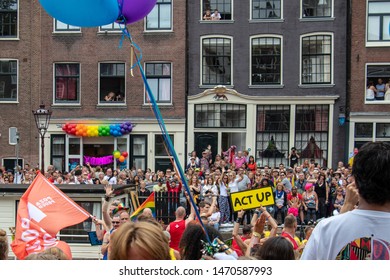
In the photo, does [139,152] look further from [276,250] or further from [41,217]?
[276,250]

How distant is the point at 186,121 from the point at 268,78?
162 inches

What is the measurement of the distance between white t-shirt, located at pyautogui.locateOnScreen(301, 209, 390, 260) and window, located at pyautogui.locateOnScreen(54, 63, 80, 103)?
22205mm

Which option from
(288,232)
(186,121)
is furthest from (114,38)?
(288,232)

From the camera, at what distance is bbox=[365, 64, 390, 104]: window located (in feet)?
73.6

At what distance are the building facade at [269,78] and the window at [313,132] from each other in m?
0.04

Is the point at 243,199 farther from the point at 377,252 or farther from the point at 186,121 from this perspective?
the point at 186,121

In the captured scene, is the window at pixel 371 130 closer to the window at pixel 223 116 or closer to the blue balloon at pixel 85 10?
the window at pixel 223 116

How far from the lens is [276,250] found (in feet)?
11.3

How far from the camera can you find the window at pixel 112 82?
78.1 feet

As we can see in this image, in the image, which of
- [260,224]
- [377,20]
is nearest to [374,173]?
[260,224]

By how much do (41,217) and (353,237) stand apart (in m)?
4.61

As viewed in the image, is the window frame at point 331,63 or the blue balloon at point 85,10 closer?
the blue balloon at point 85,10

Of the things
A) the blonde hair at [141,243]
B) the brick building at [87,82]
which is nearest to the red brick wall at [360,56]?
the brick building at [87,82]

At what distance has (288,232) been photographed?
620 cm
